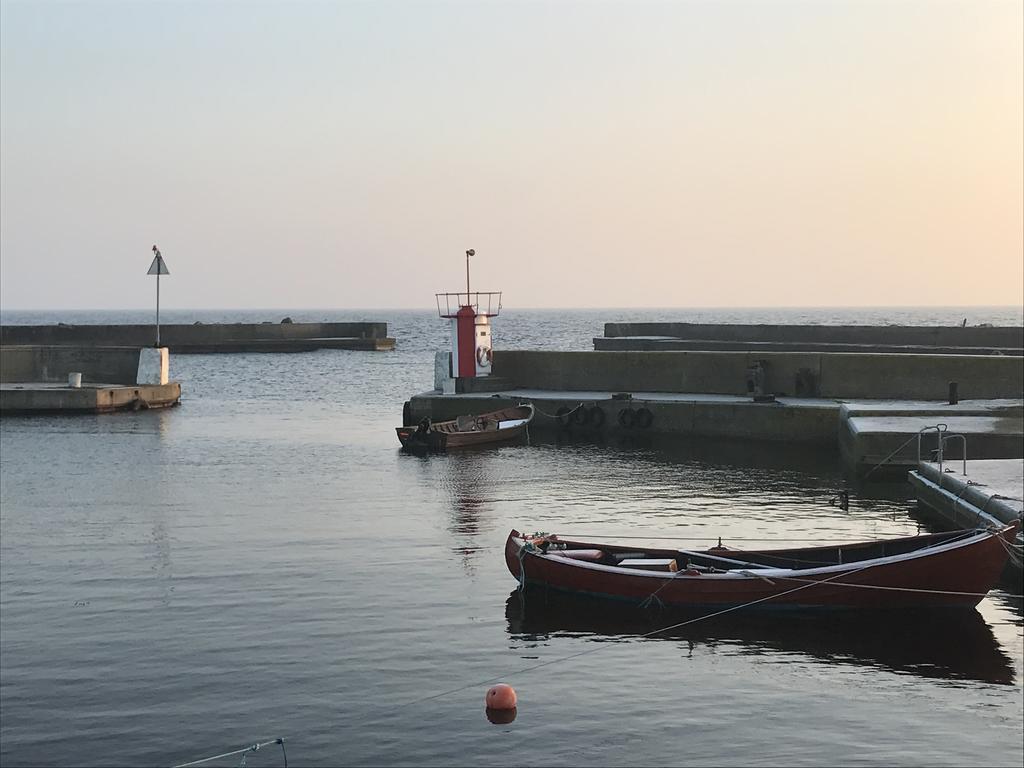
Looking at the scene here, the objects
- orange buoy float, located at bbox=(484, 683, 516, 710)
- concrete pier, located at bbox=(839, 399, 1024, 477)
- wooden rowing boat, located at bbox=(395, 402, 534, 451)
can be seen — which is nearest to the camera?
orange buoy float, located at bbox=(484, 683, 516, 710)

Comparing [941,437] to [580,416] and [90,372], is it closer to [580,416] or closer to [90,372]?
[580,416]

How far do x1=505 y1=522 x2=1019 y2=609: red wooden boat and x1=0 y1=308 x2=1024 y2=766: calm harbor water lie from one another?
1.06ft

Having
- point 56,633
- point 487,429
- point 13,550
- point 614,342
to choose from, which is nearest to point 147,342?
point 614,342

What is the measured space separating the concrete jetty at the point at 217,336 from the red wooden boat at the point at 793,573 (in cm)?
7681

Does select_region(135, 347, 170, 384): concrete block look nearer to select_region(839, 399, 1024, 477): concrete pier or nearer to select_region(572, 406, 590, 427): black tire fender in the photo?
select_region(572, 406, 590, 427): black tire fender

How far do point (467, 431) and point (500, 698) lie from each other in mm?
22576

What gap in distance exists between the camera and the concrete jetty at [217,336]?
3691 inches

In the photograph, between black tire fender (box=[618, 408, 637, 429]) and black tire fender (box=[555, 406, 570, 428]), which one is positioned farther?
black tire fender (box=[555, 406, 570, 428])

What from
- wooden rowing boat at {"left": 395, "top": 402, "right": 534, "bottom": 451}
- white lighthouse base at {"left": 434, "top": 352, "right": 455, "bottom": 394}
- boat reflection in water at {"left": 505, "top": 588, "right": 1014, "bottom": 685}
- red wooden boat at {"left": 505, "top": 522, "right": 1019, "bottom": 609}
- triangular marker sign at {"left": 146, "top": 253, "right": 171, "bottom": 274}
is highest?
triangular marker sign at {"left": 146, "top": 253, "right": 171, "bottom": 274}

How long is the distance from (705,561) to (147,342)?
8204 centimetres

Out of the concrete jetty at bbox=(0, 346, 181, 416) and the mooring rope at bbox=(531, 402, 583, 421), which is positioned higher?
the concrete jetty at bbox=(0, 346, 181, 416)

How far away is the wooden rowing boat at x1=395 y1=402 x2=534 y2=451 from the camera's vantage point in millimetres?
35500

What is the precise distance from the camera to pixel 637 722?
43.5 feet

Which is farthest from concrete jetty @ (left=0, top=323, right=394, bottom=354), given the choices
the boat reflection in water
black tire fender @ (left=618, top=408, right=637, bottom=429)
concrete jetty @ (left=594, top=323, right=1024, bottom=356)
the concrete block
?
the boat reflection in water
